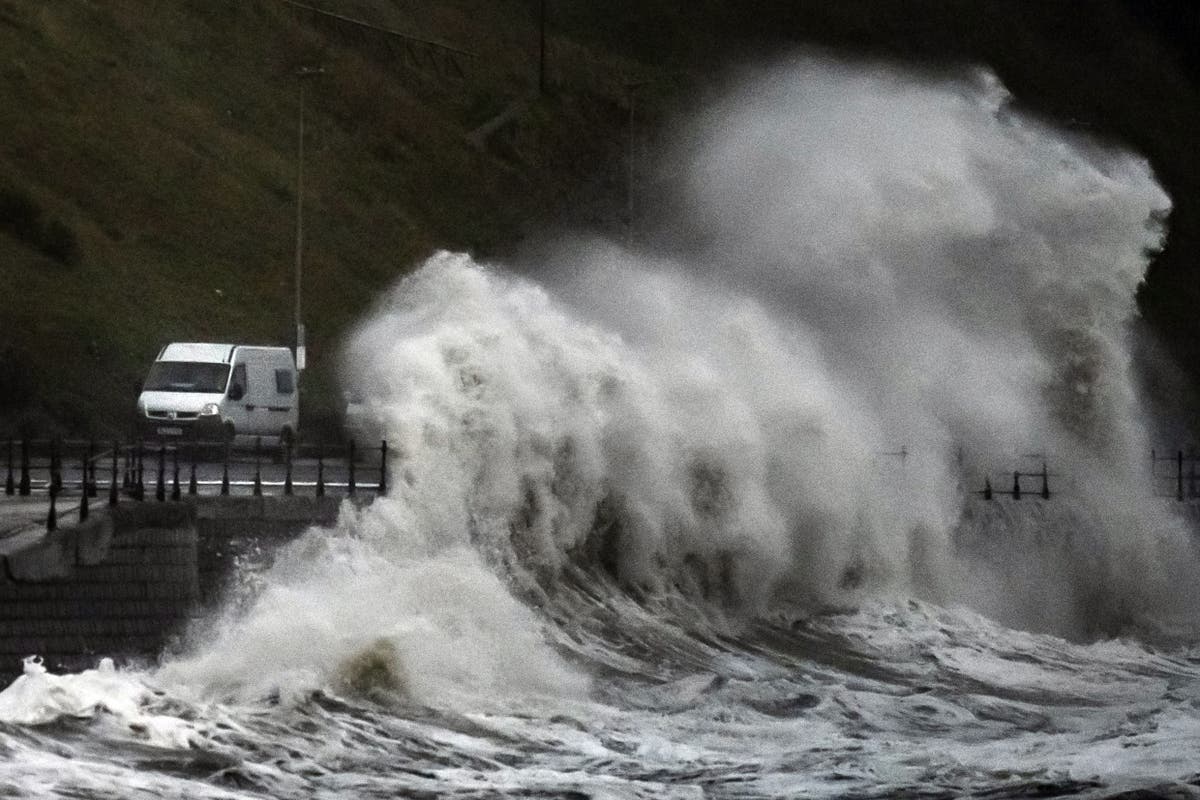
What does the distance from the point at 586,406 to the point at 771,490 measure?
3.33 meters

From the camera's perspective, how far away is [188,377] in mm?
38062

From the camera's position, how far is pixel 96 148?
212 ft

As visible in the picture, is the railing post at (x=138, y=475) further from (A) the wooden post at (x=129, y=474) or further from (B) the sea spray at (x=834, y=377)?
(B) the sea spray at (x=834, y=377)

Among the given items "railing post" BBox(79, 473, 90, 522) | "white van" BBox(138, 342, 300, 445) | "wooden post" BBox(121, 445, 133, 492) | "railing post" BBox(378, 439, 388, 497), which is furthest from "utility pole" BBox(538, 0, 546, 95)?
"railing post" BBox(79, 473, 90, 522)

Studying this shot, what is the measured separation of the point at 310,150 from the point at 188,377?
36881 mm

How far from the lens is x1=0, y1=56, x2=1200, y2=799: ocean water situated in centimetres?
2111

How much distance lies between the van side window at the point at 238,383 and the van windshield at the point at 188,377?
121 millimetres

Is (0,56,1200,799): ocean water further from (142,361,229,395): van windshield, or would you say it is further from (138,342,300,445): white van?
(142,361,229,395): van windshield

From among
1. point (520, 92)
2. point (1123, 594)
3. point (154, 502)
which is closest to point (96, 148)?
point (520, 92)

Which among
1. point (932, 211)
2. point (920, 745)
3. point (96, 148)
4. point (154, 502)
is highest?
point (96, 148)

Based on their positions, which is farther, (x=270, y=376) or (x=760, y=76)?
(x=760, y=76)

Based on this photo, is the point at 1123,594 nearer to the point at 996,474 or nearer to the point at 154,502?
the point at 996,474

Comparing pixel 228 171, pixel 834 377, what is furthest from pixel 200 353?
pixel 228 171

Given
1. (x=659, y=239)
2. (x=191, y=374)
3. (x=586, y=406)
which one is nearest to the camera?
(x=586, y=406)
